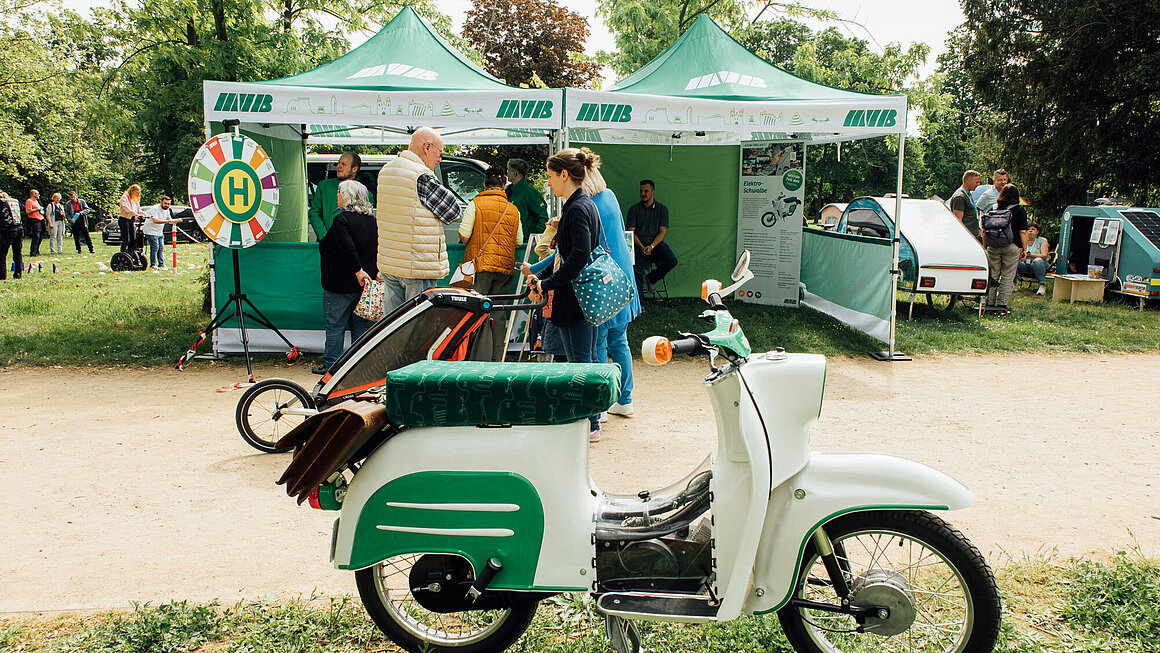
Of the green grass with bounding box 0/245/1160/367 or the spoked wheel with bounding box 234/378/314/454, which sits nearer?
the spoked wheel with bounding box 234/378/314/454

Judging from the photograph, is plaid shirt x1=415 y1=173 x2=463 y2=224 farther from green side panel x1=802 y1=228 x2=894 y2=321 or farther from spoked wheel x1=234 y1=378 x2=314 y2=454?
green side panel x1=802 y1=228 x2=894 y2=321

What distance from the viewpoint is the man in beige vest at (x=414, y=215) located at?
6074 mm

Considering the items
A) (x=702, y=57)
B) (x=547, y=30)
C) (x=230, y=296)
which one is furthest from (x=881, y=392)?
(x=547, y=30)

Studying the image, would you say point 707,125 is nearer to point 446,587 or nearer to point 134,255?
point 446,587

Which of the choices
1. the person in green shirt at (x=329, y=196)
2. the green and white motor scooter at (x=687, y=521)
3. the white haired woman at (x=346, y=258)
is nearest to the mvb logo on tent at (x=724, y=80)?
the person in green shirt at (x=329, y=196)

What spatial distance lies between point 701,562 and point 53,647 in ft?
7.73

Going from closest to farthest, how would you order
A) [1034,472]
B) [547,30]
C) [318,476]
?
[318,476] < [1034,472] < [547,30]

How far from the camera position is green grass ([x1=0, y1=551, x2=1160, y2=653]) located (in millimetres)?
3035

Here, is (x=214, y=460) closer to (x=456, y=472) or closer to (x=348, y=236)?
(x=348, y=236)

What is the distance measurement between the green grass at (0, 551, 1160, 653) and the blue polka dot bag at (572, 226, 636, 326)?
2072mm

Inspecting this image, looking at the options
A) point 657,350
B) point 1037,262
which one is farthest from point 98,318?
point 1037,262

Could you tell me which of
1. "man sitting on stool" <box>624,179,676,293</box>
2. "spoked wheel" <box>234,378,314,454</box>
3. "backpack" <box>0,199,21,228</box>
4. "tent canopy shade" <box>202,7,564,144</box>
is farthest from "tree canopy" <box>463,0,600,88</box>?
"spoked wheel" <box>234,378,314,454</box>

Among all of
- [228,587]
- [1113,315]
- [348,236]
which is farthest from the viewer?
[1113,315]

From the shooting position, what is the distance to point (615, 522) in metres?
2.88
